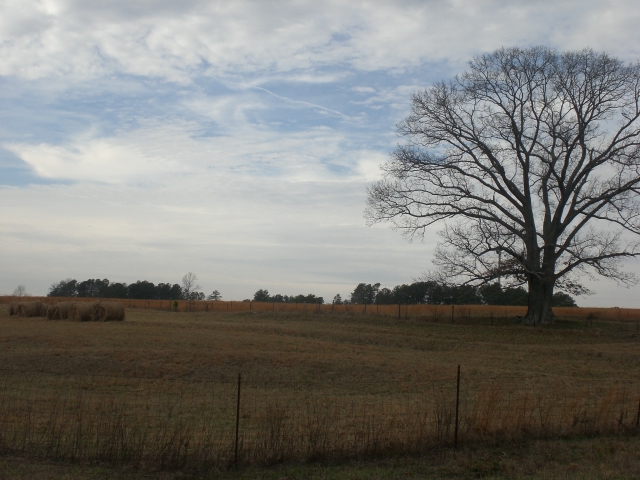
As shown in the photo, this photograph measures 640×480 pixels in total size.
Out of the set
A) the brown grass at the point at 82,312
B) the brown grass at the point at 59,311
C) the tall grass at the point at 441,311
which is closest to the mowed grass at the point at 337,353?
the brown grass at the point at 82,312

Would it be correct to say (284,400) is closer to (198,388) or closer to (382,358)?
(198,388)

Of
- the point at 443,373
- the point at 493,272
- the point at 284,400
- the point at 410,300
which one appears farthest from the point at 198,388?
the point at 410,300

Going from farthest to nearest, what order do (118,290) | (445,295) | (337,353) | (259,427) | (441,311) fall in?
1. (118,290)
2. (441,311)
3. (445,295)
4. (337,353)
5. (259,427)

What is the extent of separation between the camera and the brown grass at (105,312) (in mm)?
36750

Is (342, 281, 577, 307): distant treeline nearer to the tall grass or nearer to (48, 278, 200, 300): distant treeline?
the tall grass

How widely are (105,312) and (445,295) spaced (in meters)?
21.2

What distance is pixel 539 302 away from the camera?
117 ft

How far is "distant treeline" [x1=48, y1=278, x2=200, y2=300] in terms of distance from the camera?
11225cm

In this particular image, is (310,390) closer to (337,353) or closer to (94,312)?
(337,353)

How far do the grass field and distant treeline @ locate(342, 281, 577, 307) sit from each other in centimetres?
223

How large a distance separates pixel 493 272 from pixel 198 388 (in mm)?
21904

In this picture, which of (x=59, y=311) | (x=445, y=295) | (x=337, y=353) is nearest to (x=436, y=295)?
(x=445, y=295)

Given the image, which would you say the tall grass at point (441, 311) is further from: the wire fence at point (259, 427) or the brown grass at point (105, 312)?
the wire fence at point (259, 427)

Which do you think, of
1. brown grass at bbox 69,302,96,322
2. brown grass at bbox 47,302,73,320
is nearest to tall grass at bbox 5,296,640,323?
brown grass at bbox 47,302,73,320
